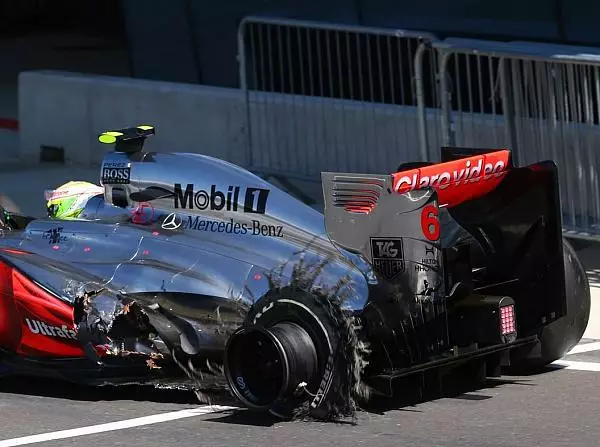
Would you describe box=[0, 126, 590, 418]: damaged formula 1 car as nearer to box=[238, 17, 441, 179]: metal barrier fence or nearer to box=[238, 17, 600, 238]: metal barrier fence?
box=[238, 17, 600, 238]: metal barrier fence

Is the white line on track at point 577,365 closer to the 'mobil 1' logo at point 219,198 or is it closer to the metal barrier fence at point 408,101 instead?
the 'mobil 1' logo at point 219,198

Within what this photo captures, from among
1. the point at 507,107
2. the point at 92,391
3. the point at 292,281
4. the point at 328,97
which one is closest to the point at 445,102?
the point at 507,107

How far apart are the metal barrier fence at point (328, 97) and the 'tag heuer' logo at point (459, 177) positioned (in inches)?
185

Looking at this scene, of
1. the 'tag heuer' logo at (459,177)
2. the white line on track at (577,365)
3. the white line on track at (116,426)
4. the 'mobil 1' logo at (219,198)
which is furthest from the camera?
the white line on track at (577,365)

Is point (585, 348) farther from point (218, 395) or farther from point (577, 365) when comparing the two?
point (218, 395)

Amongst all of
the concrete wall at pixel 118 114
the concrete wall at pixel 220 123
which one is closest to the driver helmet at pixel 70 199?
the concrete wall at pixel 220 123

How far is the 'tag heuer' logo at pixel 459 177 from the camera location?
24.4 feet

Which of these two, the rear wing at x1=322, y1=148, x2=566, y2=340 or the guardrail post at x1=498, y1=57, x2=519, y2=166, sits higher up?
the guardrail post at x1=498, y1=57, x2=519, y2=166

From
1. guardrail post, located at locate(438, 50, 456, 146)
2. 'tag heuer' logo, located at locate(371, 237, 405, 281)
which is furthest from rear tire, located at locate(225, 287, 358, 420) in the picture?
guardrail post, located at locate(438, 50, 456, 146)

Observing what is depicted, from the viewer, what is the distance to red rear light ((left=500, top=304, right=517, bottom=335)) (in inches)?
300

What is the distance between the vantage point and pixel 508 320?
25.2ft

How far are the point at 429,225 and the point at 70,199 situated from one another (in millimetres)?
2381

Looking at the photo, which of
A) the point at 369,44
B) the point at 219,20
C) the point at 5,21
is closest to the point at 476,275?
the point at 369,44

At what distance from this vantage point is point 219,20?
1553 centimetres
